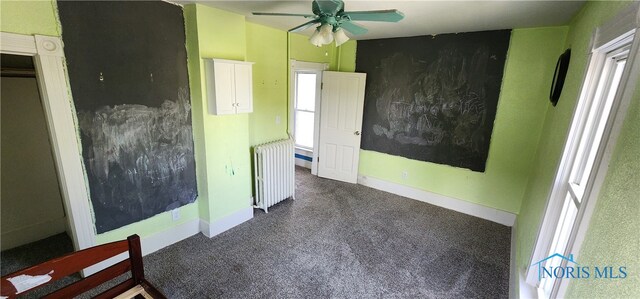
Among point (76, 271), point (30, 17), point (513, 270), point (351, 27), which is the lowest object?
point (513, 270)

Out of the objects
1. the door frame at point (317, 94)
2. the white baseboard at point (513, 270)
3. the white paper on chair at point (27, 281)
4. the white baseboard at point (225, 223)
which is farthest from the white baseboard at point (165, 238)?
the white baseboard at point (513, 270)

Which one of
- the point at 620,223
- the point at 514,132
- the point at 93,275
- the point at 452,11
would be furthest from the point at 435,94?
the point at 93,275

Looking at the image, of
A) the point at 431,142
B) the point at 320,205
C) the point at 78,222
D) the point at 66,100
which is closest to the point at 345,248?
the point at 320,205

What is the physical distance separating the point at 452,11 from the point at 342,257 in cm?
246

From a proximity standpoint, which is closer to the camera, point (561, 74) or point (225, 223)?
point (561, 74)

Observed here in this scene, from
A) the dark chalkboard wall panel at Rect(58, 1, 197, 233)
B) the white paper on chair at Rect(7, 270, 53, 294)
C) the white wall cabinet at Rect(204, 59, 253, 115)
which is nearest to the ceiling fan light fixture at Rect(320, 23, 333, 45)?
the white wall cabinet at Rect(204, 59, 253, 115)

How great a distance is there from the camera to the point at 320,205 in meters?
3.72

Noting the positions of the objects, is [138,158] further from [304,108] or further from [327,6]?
[304,108]

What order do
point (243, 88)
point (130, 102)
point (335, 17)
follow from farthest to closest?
point (243, 88) < point (130, 102) < point (335, 17)

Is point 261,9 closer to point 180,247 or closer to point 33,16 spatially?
point 33,16

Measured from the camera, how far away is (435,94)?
3600mm

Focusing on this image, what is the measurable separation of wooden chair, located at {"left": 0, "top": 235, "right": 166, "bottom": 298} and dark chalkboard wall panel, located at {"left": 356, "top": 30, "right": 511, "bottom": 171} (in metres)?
3.45

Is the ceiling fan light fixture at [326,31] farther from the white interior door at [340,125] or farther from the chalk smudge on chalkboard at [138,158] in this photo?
the white interior door at [340,125]

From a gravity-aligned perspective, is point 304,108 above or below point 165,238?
above
